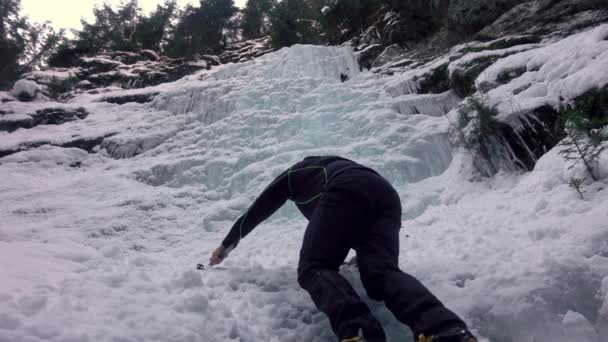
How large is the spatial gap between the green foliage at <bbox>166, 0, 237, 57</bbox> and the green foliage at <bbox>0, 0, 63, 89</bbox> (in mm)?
5911

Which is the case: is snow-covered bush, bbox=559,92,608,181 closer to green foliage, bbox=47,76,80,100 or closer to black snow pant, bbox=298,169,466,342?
black snow pant, bbox=298,169,466,342

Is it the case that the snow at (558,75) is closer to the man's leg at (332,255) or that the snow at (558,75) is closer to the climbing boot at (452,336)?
the man's leg at (332,255)

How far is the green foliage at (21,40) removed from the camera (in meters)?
15.6

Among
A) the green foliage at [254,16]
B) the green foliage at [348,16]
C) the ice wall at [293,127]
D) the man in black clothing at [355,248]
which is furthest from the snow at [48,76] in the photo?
the man in black clothing at [355,248]

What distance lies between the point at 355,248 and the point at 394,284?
422 millimetres

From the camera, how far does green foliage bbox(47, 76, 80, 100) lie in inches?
445

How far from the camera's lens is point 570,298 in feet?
5.77

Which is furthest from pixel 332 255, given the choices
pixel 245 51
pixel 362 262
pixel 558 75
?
pixel 245 51

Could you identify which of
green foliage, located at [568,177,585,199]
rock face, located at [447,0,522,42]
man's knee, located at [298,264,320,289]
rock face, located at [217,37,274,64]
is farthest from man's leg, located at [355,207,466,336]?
rock face, located at [217,37,274,64]

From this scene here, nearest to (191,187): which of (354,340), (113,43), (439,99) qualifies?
(439,99)

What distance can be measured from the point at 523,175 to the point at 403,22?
818 centimetres

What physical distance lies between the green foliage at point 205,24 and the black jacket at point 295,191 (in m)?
17.9

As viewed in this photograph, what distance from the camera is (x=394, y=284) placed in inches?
61.9

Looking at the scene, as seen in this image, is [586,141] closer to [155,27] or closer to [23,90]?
[23,90]
